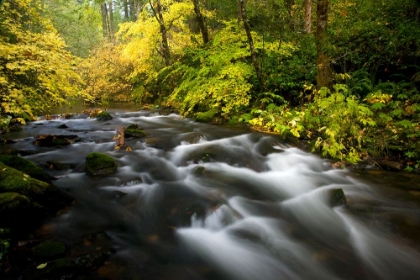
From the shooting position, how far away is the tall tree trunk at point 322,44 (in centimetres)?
695

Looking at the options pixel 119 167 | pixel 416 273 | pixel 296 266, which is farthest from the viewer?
pixel 119 167

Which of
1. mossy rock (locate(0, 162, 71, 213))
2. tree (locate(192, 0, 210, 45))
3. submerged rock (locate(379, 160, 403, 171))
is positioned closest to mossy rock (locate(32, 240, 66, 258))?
mossy rock (locate(0, 162, 71, 213))

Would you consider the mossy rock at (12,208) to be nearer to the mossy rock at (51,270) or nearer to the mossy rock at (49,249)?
the mossy rock at (49,249)

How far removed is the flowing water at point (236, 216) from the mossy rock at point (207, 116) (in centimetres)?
367

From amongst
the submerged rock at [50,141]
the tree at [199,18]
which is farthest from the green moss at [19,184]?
the tree at [199,18]

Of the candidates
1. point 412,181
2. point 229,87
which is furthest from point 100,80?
point 412,181

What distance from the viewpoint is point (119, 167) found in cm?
595

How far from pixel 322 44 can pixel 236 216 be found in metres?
5.23

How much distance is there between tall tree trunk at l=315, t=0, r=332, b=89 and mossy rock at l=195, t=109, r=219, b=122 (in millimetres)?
4163

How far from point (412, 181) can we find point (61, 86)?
697 cm

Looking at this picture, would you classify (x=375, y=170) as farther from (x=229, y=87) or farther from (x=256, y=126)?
(x=229, y=87)

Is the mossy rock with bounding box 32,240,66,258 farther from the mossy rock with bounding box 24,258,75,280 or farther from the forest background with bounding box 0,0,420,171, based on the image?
the forest background with bounding box 0,0,420,171

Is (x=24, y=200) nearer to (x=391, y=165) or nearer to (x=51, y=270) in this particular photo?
(x=51, y=270)

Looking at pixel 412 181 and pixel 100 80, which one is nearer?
pixel 412 181
